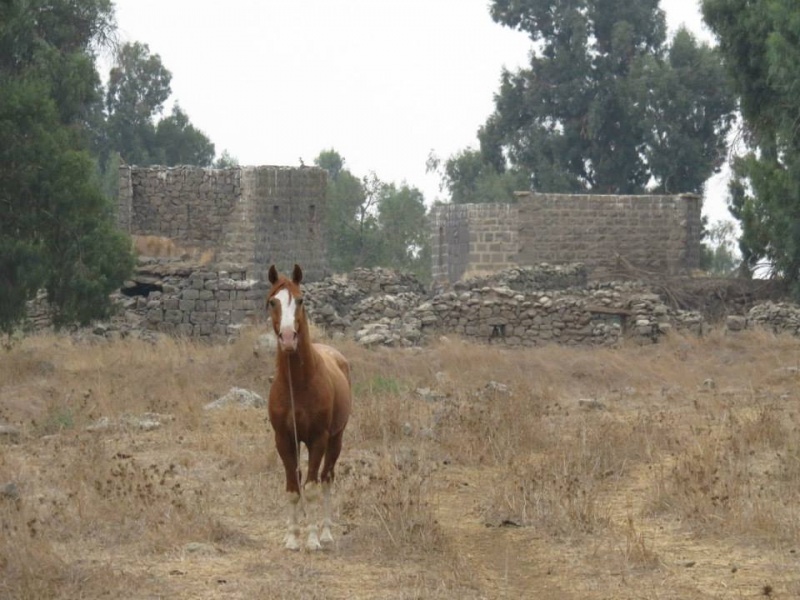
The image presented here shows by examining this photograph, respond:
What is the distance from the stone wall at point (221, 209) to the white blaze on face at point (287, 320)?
68.9 ft

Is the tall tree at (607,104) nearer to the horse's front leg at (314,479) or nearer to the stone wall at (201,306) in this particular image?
the stone wall at (201,306)

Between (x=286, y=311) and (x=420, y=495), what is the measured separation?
5.96 ft

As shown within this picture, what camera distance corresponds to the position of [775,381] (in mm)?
21469

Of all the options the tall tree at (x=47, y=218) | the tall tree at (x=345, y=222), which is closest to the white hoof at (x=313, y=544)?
the tall tree at (x=47, y=218)

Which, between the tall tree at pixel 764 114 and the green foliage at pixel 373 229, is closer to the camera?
the tall tree at pixel 764 114

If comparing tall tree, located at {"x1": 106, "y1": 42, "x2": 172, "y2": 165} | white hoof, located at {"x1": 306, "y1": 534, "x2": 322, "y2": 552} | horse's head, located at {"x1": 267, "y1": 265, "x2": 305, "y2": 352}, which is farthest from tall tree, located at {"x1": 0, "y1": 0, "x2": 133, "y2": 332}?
tall tree, located at {"x1": 106, "y1": 42, "x2": 172, "y2": 165}

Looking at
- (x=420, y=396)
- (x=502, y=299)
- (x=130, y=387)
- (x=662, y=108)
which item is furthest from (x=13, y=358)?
(x=662, y=108)

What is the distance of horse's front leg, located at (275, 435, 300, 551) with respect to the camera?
10227 mm

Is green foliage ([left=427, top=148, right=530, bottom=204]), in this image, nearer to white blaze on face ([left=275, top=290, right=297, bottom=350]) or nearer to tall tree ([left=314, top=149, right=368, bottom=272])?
tall tree ([left=314, top=149, right=368, bottom=272])

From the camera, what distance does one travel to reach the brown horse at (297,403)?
33.0ft

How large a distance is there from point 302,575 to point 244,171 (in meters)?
22.6

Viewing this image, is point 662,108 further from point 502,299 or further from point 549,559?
point 549,559

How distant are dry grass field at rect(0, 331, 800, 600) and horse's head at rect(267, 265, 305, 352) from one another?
1332 mm

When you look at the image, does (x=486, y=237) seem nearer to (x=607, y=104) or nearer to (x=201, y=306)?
(x=201, y=306)
